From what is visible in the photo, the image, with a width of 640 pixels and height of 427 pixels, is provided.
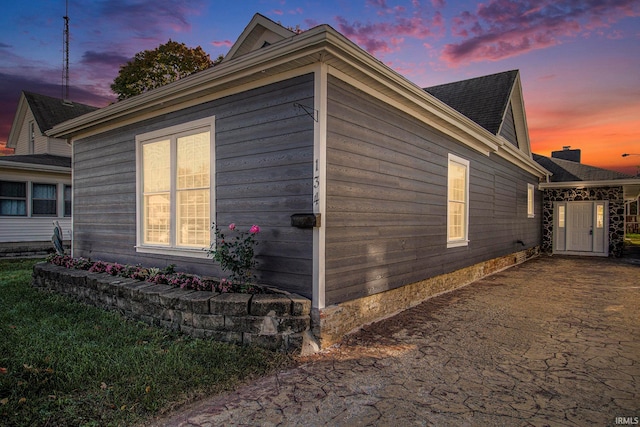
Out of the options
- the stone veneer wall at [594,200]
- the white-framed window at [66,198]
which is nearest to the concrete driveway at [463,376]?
the stone veneer wall at [594,200]

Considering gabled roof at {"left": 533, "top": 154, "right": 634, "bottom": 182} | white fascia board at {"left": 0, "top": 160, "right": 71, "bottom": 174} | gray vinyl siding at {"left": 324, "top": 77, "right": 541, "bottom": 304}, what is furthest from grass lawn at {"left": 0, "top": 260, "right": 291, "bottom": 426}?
gabled roof at {"left": 533, "top": 154, "right": 634, "bottom": 182}

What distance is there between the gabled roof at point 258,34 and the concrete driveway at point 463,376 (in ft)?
16.3

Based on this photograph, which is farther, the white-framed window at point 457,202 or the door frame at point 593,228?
the door frame at point 593,228

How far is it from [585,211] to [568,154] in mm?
7190

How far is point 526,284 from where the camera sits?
7895mm

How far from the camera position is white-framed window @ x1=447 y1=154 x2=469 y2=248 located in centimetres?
720

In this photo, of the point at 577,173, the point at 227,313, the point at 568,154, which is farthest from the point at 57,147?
the point at 568,154

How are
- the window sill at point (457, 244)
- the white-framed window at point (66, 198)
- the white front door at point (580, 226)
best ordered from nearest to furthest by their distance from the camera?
the window sill at point (457, 244), the white-framed window at point (66, 198), the white front door at point (580, 226)

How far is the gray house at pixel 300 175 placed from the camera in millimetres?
3955

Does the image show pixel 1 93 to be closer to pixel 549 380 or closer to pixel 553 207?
pixel 549 380

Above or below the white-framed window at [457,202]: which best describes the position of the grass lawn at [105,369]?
below

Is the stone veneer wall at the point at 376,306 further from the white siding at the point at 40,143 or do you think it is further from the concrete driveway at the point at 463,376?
the white siding at the point at 40,143

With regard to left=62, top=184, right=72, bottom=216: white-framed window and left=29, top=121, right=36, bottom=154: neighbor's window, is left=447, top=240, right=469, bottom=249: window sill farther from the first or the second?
left=29, top=121, right=36, bottom=154: neighbor's window

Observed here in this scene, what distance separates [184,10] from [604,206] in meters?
16.1
